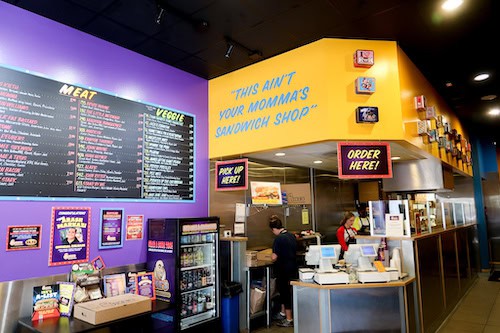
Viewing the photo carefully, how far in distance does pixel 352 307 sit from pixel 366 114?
2.29 m

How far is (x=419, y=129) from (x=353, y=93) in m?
1.34

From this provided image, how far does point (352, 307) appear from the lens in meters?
3.81

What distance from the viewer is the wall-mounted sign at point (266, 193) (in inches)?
236

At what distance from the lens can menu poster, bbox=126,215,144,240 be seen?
A: 4.30 metres

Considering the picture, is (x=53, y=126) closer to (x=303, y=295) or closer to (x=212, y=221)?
(x=212, y=221)

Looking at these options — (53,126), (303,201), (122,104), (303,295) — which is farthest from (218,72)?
(303,295)

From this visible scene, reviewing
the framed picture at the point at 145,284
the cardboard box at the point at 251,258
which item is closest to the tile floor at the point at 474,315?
the cardboard box at the point at 251,258

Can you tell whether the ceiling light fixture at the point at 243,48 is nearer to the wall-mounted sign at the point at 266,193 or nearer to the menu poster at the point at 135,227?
the wall-mounted sign at the point at 266,193

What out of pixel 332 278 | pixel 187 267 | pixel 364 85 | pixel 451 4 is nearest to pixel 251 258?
pixel 187 267

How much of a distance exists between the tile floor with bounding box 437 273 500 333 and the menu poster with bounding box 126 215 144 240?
14.8 ft

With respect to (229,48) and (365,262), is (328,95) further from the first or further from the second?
(365,262)

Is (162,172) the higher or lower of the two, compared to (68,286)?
higher

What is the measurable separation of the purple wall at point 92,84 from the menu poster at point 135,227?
65 mm

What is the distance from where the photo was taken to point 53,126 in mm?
3732
